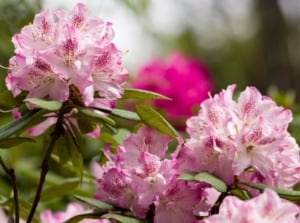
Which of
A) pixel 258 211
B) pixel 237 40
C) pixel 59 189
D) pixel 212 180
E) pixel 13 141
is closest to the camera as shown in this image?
pixel 258 211

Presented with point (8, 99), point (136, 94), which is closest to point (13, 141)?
point (8, 99)

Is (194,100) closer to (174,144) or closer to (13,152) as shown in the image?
(13,152)

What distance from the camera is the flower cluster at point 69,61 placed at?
97cm

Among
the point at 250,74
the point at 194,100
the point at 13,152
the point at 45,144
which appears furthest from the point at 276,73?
the point at 250,74

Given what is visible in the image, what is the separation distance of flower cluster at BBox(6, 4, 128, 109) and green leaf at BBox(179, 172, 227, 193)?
130 millimetres

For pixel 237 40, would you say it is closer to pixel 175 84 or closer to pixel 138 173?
pixel 175 84

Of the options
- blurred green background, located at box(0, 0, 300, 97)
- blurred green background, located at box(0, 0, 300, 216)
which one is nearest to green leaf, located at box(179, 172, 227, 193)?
blurred green background, located at box(0, 0, 300, 216)

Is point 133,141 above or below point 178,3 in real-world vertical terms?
below

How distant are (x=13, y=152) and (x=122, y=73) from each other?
87 centimetres

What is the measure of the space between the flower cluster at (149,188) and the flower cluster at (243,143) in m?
0.02

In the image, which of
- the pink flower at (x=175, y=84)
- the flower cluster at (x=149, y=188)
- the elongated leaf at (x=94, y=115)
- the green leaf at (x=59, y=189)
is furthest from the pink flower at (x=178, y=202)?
the pink flower at (x=175, y=84)

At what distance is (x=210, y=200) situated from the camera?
99cm

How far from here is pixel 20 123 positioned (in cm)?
97

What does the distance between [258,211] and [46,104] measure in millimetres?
265
